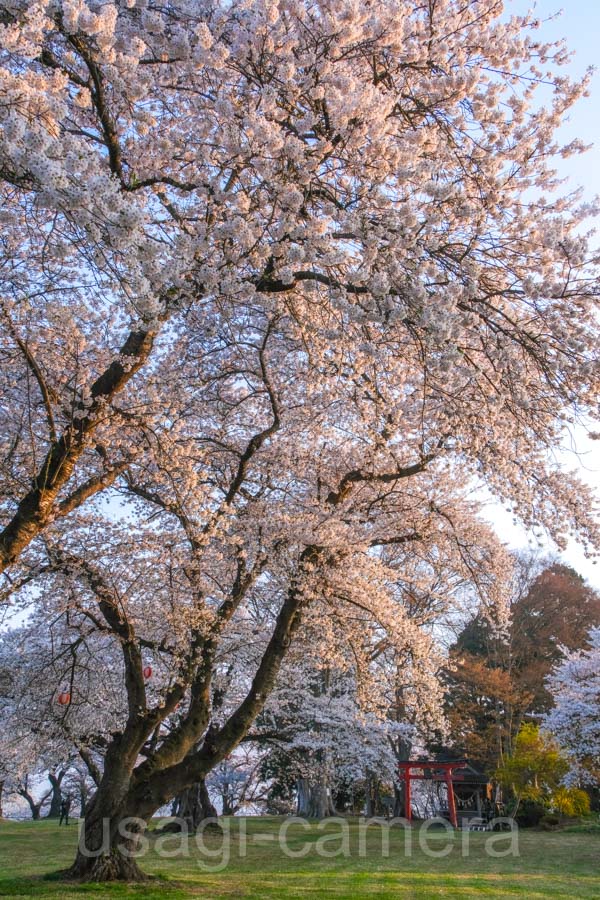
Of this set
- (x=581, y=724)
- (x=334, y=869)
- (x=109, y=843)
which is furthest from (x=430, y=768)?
(x=109, y=843)

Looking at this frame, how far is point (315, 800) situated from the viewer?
23.4m

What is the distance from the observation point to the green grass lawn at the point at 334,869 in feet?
26.6

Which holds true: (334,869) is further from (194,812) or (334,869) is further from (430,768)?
(430,768)

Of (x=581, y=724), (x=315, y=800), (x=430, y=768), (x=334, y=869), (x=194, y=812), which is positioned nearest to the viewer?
(x=334, y=869)

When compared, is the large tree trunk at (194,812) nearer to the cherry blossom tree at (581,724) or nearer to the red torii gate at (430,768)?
the red torii gate at (430,768)

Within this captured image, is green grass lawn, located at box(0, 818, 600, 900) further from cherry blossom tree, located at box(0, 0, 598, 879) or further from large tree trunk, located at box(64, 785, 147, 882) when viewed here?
cherry blossom tree, located at box(0, 0, 598, 879)

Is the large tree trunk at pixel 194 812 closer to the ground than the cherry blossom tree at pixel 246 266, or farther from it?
closer to the ground

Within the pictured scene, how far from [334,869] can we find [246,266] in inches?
392

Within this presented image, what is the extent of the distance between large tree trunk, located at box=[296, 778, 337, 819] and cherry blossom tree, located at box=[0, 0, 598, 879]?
49.2 feet

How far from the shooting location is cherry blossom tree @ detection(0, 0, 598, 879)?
443 cm

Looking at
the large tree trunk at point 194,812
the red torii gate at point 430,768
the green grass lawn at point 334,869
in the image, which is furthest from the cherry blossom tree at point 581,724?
the large tree trunk at point 194,812

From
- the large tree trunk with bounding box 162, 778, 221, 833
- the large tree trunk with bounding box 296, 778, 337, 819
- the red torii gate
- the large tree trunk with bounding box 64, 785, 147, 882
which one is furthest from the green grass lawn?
the large tree trunk with bounding box 296, 778, 337, 819

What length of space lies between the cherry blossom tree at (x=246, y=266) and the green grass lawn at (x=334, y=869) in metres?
1.24

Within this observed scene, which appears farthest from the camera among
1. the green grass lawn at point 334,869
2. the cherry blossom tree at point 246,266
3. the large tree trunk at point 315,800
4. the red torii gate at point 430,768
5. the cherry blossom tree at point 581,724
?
the large tree trunk at point 315,800
